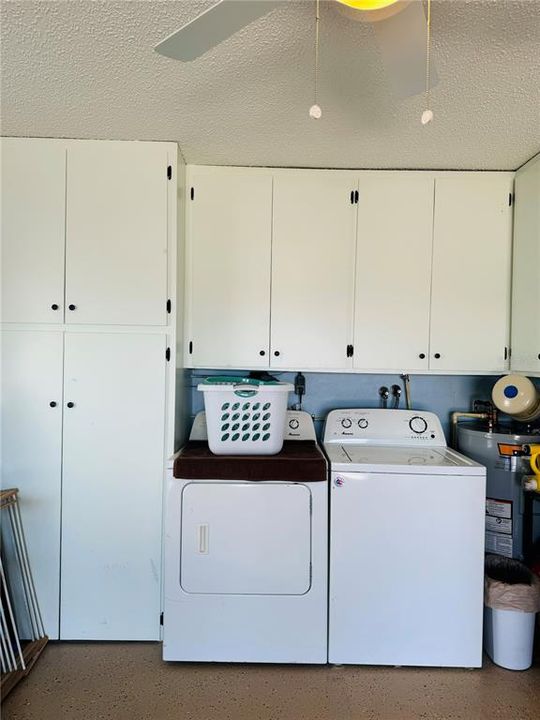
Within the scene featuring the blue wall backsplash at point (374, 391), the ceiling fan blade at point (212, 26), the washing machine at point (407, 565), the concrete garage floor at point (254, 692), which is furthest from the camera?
the blue wall backsplash at point (374, 391)

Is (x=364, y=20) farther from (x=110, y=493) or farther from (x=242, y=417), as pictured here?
(x=110, y=493)

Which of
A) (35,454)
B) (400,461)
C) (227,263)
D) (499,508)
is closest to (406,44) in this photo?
(227,263)

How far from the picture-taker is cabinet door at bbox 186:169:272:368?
2125 mm

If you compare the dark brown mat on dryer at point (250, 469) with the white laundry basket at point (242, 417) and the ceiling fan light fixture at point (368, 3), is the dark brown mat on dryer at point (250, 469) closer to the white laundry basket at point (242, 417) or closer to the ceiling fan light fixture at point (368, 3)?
the white laundry basket at point (242, 417)

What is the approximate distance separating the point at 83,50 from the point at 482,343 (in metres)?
2.16

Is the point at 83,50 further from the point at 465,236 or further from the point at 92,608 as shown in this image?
the point at 92,608

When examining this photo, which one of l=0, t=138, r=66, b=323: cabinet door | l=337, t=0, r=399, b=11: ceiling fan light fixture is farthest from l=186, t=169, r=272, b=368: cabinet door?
l=337, t=0, r=399, b=11: ceiling fan light fixture

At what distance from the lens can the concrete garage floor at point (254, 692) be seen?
1.57 m

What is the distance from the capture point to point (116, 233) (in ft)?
6.30

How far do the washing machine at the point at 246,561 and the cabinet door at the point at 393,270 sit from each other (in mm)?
776

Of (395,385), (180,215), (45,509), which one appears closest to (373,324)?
(395,385)

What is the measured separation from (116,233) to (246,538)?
1.55 m

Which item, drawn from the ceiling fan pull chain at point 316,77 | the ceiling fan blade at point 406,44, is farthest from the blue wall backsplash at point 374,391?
the ceiling fan blade at point 406,44

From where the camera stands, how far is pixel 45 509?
190 centimetres
